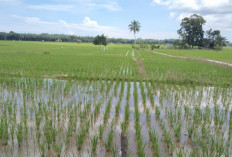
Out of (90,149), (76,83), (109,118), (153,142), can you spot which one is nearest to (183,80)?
(76,83)

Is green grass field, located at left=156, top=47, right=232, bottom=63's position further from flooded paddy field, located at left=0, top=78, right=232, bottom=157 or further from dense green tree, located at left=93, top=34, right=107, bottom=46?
flooded paddy field, located at left=0, top=78, right=232, bottom=157

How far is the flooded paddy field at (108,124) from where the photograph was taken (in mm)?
4273

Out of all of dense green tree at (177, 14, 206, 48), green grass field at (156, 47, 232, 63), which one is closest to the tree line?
dense green tree at (177, 14, 206, 48)

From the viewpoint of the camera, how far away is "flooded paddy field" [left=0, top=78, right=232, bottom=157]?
4273 mm

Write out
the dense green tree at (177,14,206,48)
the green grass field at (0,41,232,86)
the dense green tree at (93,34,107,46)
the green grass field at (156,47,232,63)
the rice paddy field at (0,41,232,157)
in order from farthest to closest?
the dense green tree at (177,14,206,48)
the dense green tree at (93,34,107,46)
the green grass field at (156,47,232,63)
the green grass field at (0,41,232,86)
the rice paddy field at (0,41,232,157)

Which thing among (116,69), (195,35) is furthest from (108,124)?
(195,35)

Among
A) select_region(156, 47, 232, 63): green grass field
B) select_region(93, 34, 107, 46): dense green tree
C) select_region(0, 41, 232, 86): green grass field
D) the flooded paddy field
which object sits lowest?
the flooded paddy field

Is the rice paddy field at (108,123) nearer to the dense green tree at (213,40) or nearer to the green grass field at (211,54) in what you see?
the green grass field at (211,54)

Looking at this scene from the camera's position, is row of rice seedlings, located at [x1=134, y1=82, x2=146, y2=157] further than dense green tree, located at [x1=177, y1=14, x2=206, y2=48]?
No

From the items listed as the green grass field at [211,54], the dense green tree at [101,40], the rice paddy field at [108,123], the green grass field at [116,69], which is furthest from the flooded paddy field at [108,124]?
the dense green tree at [101,40]

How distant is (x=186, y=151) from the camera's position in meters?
4.20

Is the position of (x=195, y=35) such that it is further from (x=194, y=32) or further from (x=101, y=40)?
(x=101, y=40)

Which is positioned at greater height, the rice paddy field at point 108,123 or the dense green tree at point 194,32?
the dense green tree at point 194,32

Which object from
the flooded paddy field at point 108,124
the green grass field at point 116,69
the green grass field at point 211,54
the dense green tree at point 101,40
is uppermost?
the dense green tree at point 101,40
